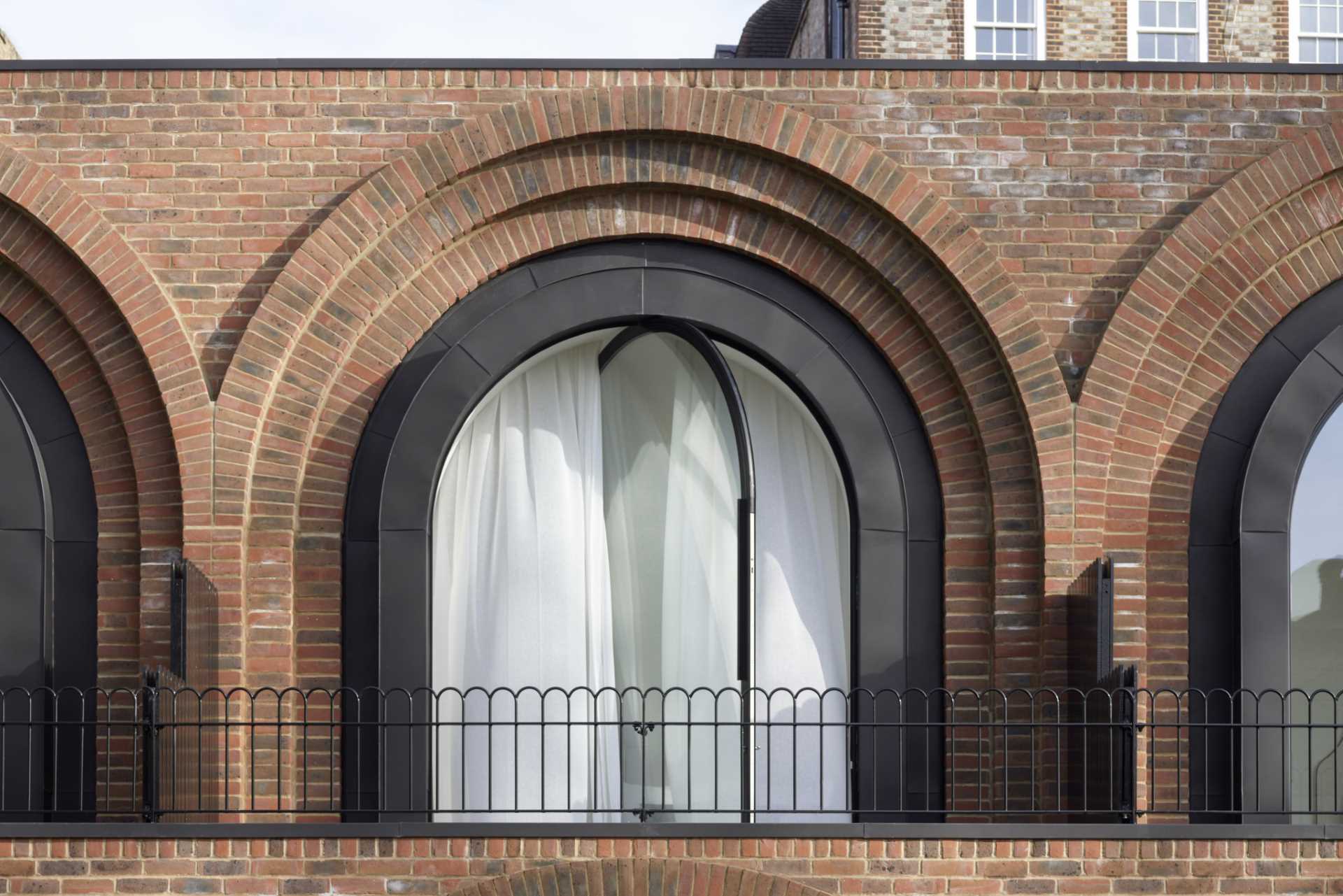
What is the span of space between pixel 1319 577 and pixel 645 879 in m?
4.24

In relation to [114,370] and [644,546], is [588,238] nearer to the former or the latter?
[644,546]

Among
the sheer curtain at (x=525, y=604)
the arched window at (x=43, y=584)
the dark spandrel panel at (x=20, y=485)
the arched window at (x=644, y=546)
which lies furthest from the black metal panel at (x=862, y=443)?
the dark spandrel panel at (x=20, y=485)

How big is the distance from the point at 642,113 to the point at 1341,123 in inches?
159

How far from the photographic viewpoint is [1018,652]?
8.97m

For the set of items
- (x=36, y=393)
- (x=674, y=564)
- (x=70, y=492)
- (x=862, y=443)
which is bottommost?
(x=674, y=564)

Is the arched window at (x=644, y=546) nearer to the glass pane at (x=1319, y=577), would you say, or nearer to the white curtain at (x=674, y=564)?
the white curtain at (x=674, y=564)

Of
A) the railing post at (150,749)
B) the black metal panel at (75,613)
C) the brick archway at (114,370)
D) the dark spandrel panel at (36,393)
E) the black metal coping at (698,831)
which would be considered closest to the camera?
the railing post at (150,749)

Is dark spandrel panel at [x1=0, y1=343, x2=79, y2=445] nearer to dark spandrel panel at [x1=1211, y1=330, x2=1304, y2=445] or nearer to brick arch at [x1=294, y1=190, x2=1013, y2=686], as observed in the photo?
brick arch at [x1=294, y1=190, x2=1013, y2=686]

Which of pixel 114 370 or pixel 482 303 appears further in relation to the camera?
→ pixel 482 303

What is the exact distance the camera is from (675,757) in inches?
354

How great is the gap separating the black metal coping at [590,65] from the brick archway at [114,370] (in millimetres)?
767

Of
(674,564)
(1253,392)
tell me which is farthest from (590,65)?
(1253,392)

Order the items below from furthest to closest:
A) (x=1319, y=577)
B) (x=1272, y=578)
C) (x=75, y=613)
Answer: (x=1319, y=577), (x=75, y=613), (x=1272, y=578)

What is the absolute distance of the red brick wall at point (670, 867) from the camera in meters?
8.23
